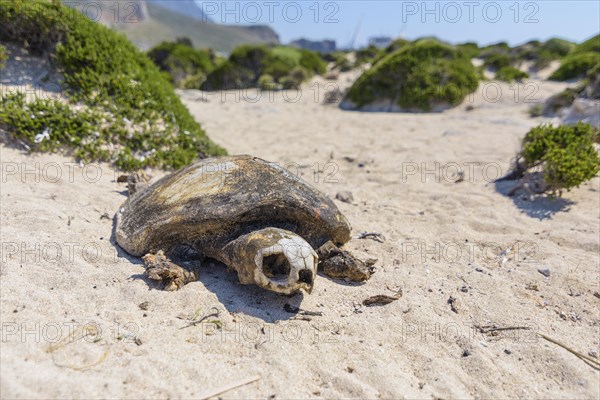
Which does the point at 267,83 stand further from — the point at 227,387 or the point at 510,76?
the point at 227,387

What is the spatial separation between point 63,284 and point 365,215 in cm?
374

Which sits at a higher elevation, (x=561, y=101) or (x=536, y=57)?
(x=536, y=57)

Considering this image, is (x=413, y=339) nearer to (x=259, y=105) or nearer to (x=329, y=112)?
(x=329, y=112)

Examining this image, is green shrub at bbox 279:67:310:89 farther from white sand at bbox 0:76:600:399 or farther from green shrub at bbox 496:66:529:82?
white sand at bbox 0:76:600:399

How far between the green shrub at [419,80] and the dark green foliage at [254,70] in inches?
245

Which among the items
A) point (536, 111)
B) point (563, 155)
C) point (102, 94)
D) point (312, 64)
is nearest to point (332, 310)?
point (563, 155)

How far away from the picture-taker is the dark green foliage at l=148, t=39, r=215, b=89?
75.6 feet

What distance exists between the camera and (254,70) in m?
23.8

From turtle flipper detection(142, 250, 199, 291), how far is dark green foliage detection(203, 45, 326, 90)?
17382mm

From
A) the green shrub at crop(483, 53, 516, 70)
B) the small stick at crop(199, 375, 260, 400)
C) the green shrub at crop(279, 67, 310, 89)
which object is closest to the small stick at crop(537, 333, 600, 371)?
the small stick at crop(199, 375, 260, 400)

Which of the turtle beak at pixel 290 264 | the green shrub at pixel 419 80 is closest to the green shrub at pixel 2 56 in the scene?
the turtle beak at pixel 290 264

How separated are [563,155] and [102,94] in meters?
7.26

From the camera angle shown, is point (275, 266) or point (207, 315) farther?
point (275, 266)

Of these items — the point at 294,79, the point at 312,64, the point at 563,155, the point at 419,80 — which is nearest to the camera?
the point at 563,155
